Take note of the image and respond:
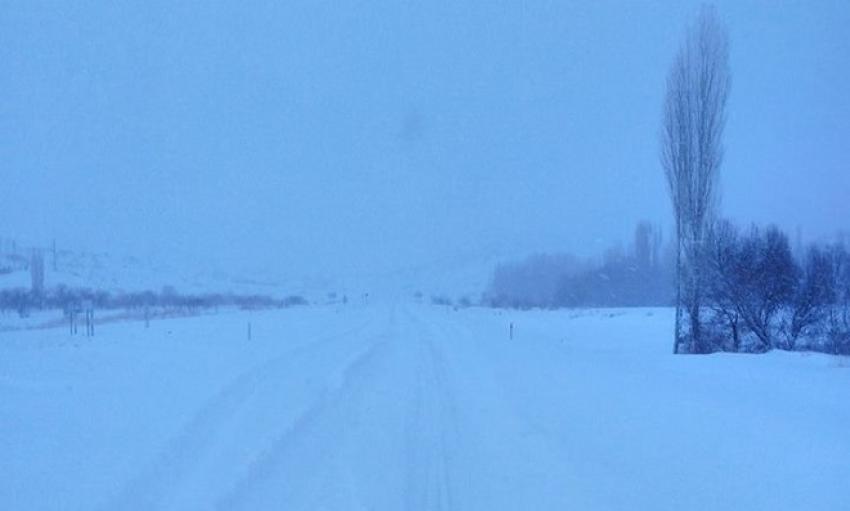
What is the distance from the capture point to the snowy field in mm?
6984

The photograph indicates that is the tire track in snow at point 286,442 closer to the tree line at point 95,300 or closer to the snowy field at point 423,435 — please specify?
the snowy field at point 423,435

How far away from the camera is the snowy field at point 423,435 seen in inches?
275

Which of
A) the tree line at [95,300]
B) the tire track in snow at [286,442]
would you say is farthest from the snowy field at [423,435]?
the tree line at [95,300]

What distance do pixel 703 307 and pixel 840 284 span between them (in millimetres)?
6021

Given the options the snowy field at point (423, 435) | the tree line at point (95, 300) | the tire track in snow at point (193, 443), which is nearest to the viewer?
the tire track in snow at point (193, 443)

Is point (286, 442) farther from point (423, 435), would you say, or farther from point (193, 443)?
point (423, 435)

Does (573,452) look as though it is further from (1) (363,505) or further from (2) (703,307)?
(2) (703,307)

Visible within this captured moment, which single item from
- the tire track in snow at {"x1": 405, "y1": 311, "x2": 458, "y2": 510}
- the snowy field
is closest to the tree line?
the snowy field

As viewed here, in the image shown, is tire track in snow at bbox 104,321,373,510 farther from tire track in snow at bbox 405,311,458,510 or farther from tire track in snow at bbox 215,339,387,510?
tire track in snow at bbox 405,311,458,510

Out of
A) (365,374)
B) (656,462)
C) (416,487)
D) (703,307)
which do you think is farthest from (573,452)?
(703,307)

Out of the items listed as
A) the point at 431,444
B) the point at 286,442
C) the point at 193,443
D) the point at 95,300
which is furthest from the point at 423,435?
the point at 95,300

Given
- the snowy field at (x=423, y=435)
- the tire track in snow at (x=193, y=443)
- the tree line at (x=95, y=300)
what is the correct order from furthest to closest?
the tree line at (x=95, y=300)
the snowy field at (x=423, y=435)
the tire track in snow at (x=193, y=443)

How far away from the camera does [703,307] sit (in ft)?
77.6

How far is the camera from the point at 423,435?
385 inches
